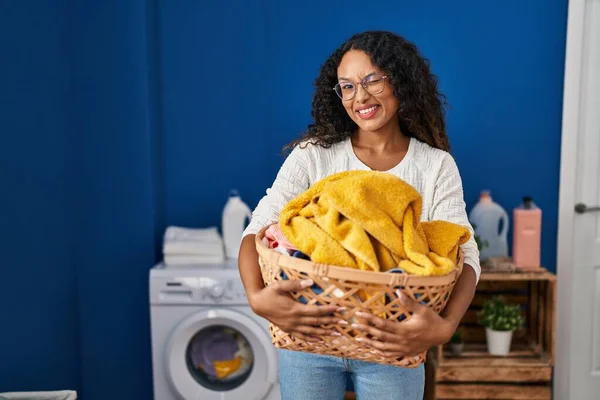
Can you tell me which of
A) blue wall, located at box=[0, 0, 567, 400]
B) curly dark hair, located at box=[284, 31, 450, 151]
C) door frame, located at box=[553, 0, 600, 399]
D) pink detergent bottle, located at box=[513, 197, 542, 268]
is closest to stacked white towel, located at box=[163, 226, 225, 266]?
blue wall, located at box=[0, 0, 567, 400]

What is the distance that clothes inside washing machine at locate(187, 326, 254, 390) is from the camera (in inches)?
106

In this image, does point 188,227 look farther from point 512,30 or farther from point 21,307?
point 512,30

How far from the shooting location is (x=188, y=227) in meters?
3.01

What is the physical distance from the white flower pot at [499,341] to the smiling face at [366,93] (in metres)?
1.62

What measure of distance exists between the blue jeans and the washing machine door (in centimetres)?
125

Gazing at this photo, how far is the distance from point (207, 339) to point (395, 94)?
168 centimetres

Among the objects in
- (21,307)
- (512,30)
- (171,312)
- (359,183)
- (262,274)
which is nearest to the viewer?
(359,183)

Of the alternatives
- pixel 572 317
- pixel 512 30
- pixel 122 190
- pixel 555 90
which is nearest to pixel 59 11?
pixel 122 190

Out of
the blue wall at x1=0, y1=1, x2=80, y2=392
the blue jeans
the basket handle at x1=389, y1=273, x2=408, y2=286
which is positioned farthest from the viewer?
the blue wall at x1=0, y1=1, x2=80, y2=392

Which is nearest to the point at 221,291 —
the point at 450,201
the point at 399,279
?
the point at 450,201

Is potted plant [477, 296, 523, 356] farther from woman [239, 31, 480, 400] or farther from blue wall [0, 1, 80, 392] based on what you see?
blue wall [0, 1, 80, 392]

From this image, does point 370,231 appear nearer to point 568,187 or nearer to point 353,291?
point 353,291

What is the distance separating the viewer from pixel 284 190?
4.52 feet

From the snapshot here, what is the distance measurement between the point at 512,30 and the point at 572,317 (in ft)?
4.16
